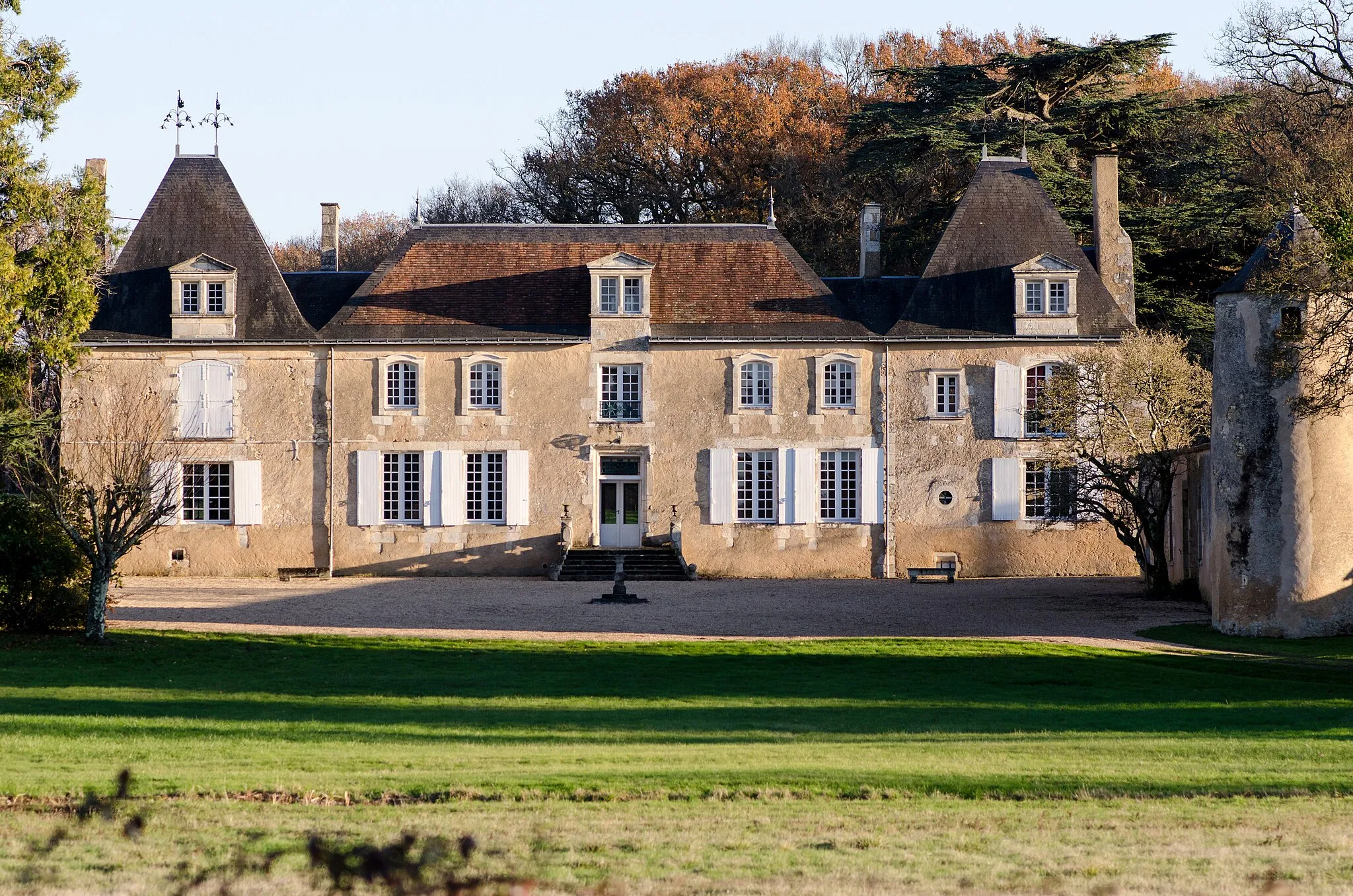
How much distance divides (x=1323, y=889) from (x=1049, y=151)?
3030 cm

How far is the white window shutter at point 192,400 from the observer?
2914 centimetres

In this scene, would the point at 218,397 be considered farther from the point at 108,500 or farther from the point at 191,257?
the point at 108,500

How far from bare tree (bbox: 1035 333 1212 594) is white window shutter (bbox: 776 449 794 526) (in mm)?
5063

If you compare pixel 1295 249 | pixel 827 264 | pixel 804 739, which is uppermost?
pixel 827 264

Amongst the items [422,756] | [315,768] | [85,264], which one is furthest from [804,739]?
[85,264]

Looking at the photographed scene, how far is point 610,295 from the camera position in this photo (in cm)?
2956

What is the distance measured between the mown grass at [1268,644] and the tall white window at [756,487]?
408 inches

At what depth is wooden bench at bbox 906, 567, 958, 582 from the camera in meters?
28.0

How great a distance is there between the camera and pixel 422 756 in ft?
36.3

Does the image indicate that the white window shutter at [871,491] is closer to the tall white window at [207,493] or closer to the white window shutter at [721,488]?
the white window shutter at [721,488]

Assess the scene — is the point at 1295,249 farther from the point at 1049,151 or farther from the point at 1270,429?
the point at 1049,151

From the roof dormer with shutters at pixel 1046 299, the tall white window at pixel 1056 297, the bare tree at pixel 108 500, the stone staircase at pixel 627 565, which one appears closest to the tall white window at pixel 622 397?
the stone staircase at pixel 627 565

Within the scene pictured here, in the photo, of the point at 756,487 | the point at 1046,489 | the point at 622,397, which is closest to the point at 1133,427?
the point at 1046,489

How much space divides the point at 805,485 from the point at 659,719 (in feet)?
52.8
